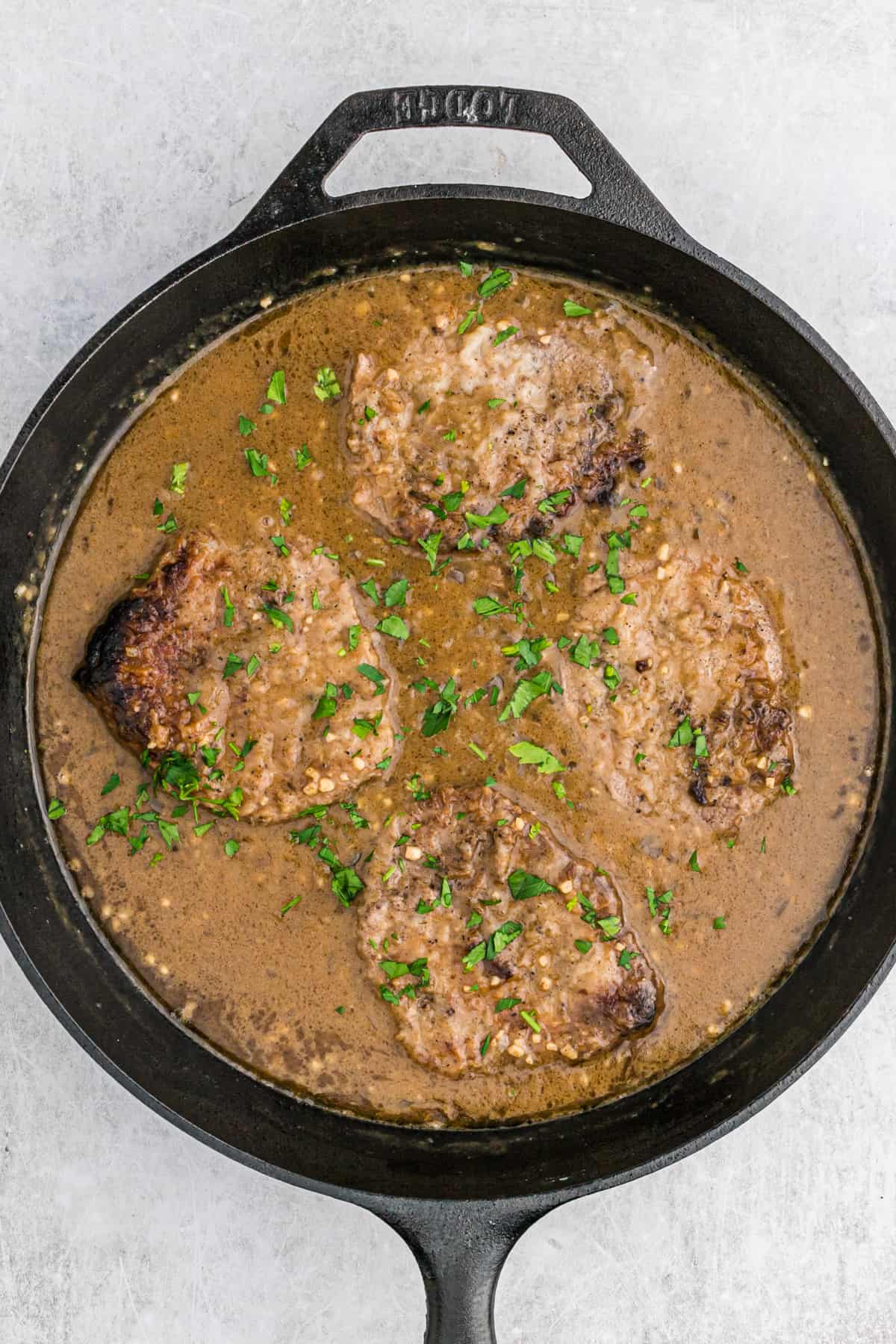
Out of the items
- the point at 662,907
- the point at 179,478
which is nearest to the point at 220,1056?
the point at 662,907

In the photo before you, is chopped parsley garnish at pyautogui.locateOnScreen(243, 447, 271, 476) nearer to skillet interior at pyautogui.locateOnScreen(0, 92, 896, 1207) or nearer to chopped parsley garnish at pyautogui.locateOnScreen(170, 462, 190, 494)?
chopped parsley garnish at pyautogui.locateOnScreen(170, 462, 190, 494)

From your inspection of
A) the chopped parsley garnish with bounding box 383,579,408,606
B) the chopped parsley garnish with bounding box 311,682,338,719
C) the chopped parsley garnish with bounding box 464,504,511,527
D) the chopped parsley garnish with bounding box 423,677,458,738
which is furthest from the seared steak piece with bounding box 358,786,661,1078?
the chopped parsley garnish with bounding box 464,504,511,527

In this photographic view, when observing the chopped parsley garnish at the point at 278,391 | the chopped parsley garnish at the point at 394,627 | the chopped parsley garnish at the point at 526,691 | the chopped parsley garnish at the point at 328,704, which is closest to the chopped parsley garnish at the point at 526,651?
the chopped parsley garnish at the point at 526,691

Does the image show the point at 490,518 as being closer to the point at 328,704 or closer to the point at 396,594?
the point at 396,594

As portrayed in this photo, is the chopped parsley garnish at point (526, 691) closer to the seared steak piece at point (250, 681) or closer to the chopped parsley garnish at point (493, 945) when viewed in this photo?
the seared steak piece at point (250, 681)

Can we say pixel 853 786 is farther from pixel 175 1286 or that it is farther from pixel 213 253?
pixel 175 1286

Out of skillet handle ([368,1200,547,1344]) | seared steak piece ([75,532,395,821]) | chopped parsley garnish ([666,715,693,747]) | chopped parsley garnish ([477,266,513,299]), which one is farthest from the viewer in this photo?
chopped parsley garnish ([477,266,513,299])
